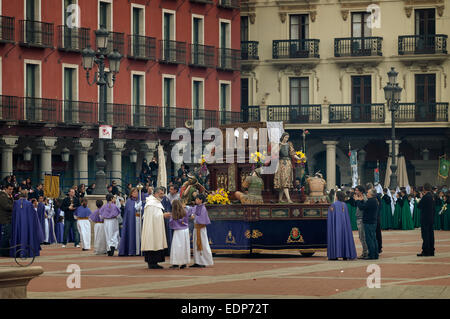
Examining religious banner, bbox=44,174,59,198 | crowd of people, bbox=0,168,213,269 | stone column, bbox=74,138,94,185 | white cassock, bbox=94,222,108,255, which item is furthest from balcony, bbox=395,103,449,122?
white cassock, bbox=94,222,108,255

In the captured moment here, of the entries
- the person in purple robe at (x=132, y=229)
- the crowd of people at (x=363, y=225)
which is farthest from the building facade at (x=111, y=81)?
the crowd of people at (x=363, y=225)

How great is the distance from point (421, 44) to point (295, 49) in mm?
6314

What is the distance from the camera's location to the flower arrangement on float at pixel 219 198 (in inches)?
992

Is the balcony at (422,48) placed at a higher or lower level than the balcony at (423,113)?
higher

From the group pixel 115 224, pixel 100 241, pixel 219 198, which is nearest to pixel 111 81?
pixel 115 224

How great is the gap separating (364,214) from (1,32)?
Result: 23.2 meters

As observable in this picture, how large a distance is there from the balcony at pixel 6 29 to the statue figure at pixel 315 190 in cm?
2042

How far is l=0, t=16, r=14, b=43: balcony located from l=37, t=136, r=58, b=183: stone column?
414 cm

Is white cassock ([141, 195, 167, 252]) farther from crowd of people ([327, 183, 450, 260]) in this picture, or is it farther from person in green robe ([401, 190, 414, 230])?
person in green robe ([401, 190, 414, 230])

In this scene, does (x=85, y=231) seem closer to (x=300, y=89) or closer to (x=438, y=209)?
(x=438, y=209)

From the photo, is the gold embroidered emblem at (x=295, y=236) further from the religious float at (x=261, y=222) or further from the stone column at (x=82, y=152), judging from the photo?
the stone column at (x=82, y=152)

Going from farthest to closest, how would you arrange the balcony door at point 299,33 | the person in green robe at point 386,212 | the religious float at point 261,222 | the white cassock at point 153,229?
1. the balcony door at point 299,33
2. the person in green robe at point 386,212
3. the religious float at point 261,222
4. the white cassock at point 153,229

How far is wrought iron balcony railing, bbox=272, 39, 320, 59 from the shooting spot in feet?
184

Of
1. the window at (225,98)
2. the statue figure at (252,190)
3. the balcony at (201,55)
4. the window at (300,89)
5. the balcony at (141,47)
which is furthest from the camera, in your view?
the window at (300,89)
